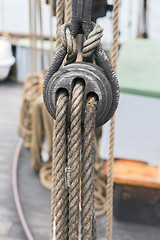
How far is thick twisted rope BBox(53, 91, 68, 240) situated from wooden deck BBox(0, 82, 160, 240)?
1151 mm

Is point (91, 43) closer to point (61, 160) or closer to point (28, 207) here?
point (61, 160)

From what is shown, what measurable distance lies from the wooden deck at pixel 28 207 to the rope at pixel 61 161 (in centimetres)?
115

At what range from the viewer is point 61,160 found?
577 mm

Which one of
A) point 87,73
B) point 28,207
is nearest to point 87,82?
point 87,73

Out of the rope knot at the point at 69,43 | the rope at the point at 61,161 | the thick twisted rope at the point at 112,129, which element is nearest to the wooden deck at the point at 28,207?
the thick twisted rope at the point at 112,129

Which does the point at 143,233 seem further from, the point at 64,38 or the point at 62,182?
the point at 64,38

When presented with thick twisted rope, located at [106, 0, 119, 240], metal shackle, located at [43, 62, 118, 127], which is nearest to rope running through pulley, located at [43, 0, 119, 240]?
metal shackle, located at [43, 62, 118, 127]

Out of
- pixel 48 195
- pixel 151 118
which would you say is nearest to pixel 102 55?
pixel 151 118

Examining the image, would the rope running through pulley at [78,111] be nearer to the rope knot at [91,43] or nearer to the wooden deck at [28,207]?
the rope knot at [91,43]

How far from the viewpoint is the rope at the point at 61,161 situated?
0.57 m

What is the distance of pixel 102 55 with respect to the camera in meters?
0.58

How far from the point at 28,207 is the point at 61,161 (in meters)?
1.43

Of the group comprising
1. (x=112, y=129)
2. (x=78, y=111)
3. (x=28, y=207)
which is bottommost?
(x=28, y=207)

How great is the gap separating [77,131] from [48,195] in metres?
1.56
